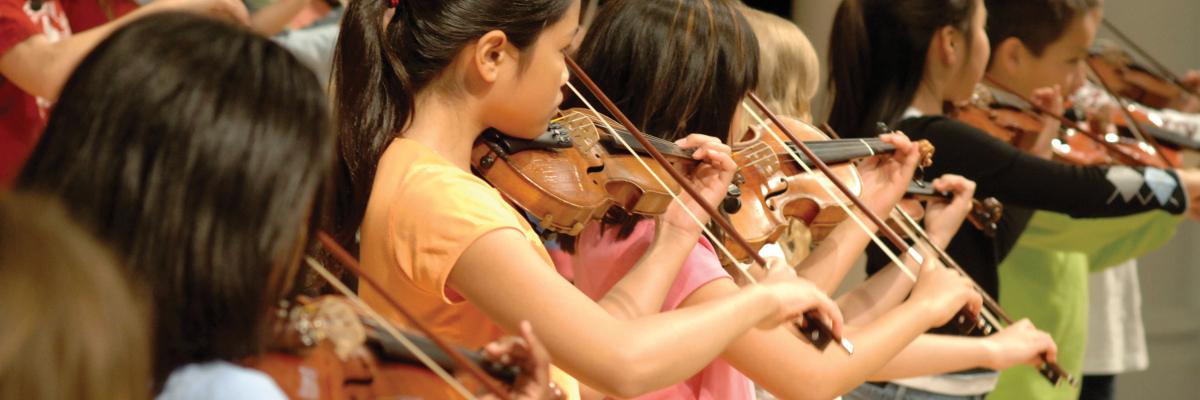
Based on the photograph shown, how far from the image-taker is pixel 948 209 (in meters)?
2.31

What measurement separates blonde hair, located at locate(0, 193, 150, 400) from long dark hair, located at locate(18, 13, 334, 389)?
0.18 ft

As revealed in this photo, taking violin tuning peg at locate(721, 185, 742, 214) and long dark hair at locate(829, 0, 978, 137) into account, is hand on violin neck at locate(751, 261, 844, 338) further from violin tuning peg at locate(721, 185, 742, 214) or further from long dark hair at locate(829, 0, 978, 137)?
long dark hair at locate(829, 0, 978, 137)

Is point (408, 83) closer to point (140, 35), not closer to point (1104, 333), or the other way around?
point (140, 35)

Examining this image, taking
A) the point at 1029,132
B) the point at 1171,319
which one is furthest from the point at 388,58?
the point at 1171,319

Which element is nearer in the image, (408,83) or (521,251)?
(521,251)

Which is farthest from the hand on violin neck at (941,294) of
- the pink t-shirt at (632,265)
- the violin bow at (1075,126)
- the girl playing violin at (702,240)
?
the violin bow at (1075,126)

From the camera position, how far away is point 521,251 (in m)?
1.41

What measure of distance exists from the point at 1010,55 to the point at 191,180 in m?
2.24

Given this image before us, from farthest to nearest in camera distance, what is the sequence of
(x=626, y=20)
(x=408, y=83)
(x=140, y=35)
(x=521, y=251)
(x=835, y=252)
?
(x=835, y=252) < (x=626, y=20) < (x=408, y=83) < (x=521, y=251) < (x=140, y=35)

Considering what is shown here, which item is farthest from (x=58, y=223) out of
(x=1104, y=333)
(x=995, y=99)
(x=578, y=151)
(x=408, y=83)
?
(x=1104, y=333)

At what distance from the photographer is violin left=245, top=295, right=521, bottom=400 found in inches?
43.0

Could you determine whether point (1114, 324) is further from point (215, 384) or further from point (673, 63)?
point (215, 384)

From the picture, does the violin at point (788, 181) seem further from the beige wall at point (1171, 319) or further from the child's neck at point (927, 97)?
the beige wall at point (1171, 319)

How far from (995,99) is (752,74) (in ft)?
3.42
